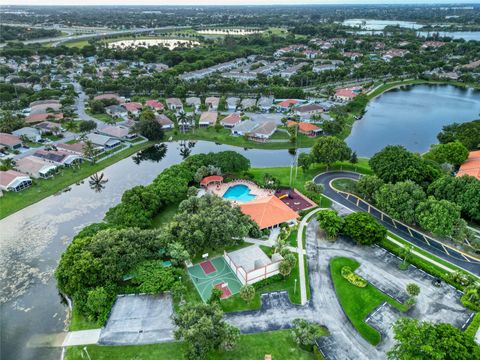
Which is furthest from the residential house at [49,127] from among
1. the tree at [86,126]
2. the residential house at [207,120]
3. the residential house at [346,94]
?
the residential house at [346,94]

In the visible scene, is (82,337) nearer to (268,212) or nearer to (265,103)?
(268,212)

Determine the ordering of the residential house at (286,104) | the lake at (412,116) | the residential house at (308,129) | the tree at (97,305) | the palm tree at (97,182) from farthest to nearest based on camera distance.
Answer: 1. the residential house at (286,104)
2. the residential house at (308,129)
3. the lake at (412,116)
4. the palm tree at (97,182)
5. the tree at (97,305)

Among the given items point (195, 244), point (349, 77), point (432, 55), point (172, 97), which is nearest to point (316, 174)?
point (195, 244)

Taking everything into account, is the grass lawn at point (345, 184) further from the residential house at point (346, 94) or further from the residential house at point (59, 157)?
the residential house at point (346, 94)

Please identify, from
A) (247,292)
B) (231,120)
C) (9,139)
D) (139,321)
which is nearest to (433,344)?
(247,292)

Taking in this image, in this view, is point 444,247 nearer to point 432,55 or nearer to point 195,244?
point 195,244

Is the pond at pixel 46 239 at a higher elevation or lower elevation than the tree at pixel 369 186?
lower
